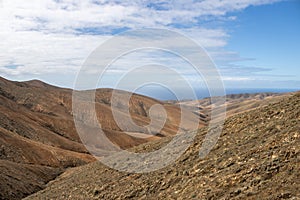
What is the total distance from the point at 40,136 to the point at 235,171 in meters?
55.2

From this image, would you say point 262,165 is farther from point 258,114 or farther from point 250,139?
point 258,114

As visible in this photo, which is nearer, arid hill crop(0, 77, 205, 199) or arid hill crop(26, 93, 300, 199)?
arid hill crop(26, 93, 300, 199)

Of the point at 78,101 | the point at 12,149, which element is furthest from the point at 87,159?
the point at 78,101

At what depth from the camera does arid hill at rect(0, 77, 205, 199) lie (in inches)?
1313

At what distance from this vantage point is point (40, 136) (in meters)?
63.0

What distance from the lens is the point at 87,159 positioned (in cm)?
5491

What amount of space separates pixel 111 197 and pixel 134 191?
60.4 inches

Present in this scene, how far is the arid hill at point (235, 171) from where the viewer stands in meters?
12.1

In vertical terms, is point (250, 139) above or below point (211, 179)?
above

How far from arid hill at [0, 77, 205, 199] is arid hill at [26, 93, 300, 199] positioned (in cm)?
1141

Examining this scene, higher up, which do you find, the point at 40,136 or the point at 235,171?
the point at 235,171

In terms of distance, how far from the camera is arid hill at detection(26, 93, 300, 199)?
12078mm

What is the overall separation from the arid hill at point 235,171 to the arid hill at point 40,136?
1141cm

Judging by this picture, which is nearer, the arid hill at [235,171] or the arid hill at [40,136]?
the arid hill at [235,171]
